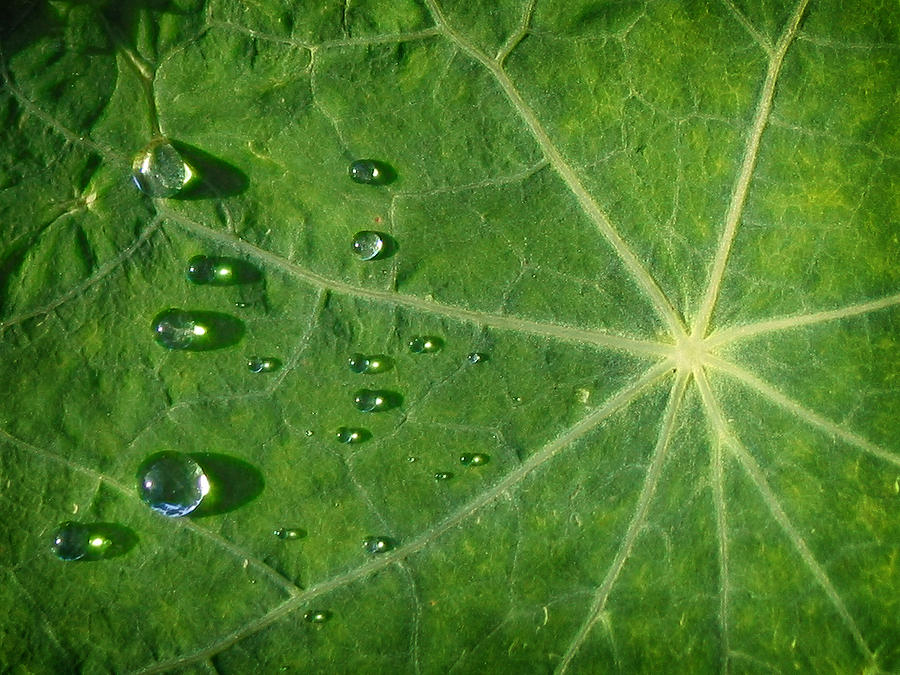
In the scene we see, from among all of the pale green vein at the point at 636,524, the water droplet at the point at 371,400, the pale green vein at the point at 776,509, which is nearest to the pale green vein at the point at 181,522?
the water droplet at the point at 371,400

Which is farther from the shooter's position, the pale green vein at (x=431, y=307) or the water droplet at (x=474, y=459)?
the water droplet at (x=474, y=459)

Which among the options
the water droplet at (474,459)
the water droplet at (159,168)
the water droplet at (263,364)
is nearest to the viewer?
the water droplet at (159,168)

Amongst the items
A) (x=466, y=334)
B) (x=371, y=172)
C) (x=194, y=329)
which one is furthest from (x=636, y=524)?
(x=194, y=329)

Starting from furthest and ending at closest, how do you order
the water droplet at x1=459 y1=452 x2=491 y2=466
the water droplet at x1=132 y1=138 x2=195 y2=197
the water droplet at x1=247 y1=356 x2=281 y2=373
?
the water droplet at x1=459 y1=452 x2=491 y2=466 → the water droplet at x1=247 y1=356 x2=281 y2=373 → the water droplet at x1=132 y1=138 x2=195 y2=197

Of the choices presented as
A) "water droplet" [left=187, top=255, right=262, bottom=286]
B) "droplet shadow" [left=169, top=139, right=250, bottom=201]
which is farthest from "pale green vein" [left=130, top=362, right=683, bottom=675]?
"droplet shadow" [left=169, top=139, right=250, bottom=201]

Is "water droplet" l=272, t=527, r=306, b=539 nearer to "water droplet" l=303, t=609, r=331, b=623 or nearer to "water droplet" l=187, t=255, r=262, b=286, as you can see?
"water droplet" l=303, t=609, r=331, b=623

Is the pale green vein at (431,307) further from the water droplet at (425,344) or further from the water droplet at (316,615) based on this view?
the water droplet at (316,615)
